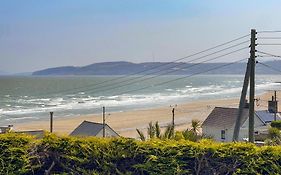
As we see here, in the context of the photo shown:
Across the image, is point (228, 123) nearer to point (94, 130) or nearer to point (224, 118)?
point (224, 118)

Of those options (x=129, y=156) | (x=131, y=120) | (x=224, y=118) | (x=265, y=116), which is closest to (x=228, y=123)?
(x=224, y=118)

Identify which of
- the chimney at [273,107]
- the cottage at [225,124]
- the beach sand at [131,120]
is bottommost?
the beach sand at [131,120]

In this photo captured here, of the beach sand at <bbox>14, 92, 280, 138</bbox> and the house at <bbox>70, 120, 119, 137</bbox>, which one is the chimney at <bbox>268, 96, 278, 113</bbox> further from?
the house at <bbox>70, 120, 119, 137</bbox>

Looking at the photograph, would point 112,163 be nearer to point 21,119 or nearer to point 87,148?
point 87,148

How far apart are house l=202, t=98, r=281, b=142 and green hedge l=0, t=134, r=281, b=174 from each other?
23.6m

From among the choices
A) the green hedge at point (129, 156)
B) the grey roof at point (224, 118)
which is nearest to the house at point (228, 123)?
the grey roof at point (224, 118)

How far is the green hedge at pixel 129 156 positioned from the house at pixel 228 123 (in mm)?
23612

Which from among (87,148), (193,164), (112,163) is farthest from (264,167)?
(87,148)

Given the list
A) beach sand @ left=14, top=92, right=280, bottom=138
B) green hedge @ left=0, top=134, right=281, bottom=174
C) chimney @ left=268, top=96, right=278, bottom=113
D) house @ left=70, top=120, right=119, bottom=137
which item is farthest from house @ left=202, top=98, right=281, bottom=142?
green hedge @ left=0, top=134, right=281, bottom=174

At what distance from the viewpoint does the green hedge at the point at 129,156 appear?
794cm

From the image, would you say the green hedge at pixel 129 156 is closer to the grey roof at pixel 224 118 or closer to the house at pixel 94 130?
the house at pixel 94 130

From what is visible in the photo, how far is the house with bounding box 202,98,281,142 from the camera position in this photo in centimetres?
3147

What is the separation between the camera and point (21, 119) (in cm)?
5559

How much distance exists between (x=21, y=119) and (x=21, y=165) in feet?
162
